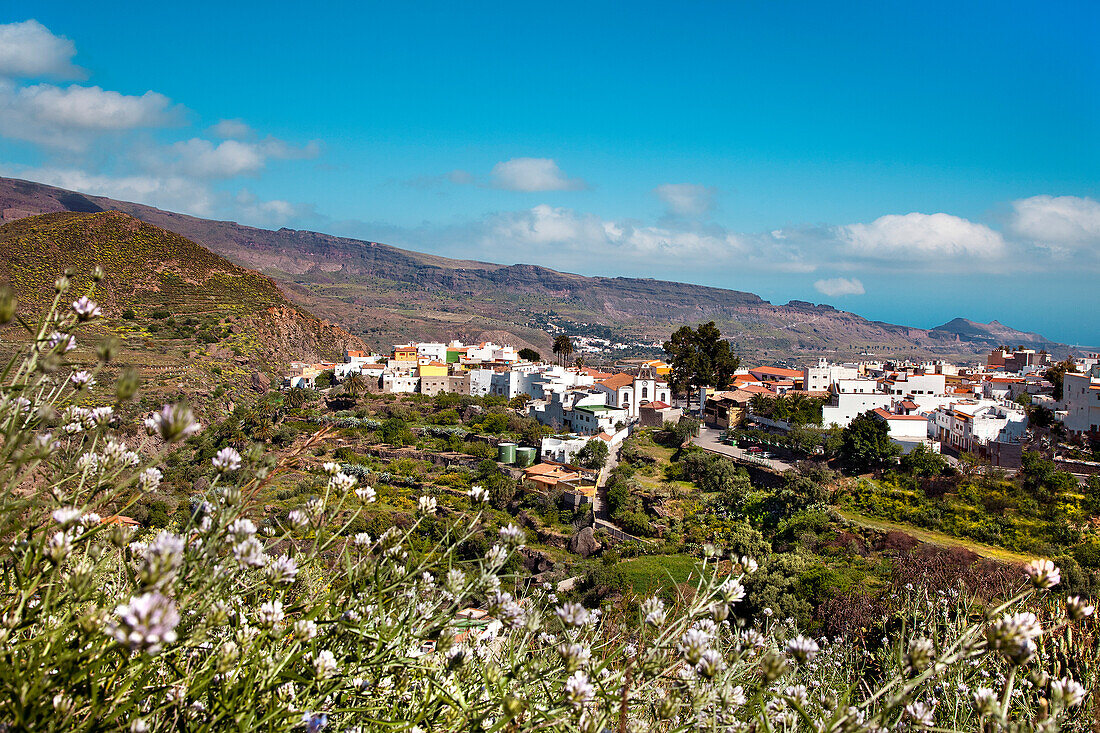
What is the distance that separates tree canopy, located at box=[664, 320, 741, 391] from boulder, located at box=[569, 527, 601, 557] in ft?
56.2

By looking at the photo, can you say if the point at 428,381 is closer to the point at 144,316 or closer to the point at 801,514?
the point at 144,316

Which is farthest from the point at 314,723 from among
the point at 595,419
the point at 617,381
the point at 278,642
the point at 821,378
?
the point at 821,378

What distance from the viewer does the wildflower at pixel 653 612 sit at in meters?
1.55

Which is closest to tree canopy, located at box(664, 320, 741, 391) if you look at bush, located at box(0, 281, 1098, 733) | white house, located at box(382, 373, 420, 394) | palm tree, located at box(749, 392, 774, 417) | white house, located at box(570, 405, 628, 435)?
palm tree, located at box(749, 392, 774, 417)

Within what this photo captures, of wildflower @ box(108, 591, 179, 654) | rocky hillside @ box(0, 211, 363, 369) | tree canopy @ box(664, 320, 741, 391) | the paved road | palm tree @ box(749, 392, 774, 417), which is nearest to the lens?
wildflower @ box(108, 591, 179, 654)

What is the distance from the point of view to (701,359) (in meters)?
35.6

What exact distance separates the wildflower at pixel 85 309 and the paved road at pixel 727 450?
76.0 ft

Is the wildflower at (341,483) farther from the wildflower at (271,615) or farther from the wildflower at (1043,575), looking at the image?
the wildflower at (1043,575)

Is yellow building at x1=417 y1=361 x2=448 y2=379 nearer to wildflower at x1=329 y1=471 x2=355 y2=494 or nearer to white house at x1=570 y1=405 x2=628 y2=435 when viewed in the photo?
white house at x1=570 y1=405 x2=628 y2=435

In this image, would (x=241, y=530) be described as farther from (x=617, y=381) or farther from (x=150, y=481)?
(x=617, y=381)

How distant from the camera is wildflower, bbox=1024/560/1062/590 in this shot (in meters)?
1.37

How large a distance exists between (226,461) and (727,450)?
→ 88.2ft

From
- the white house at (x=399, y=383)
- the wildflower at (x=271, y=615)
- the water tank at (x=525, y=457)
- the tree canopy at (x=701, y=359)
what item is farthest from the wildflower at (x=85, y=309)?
the white house at (x=399, y=383)

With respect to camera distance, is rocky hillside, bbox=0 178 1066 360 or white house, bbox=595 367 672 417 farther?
rocky hillside, bbox=0 178 1066 360
